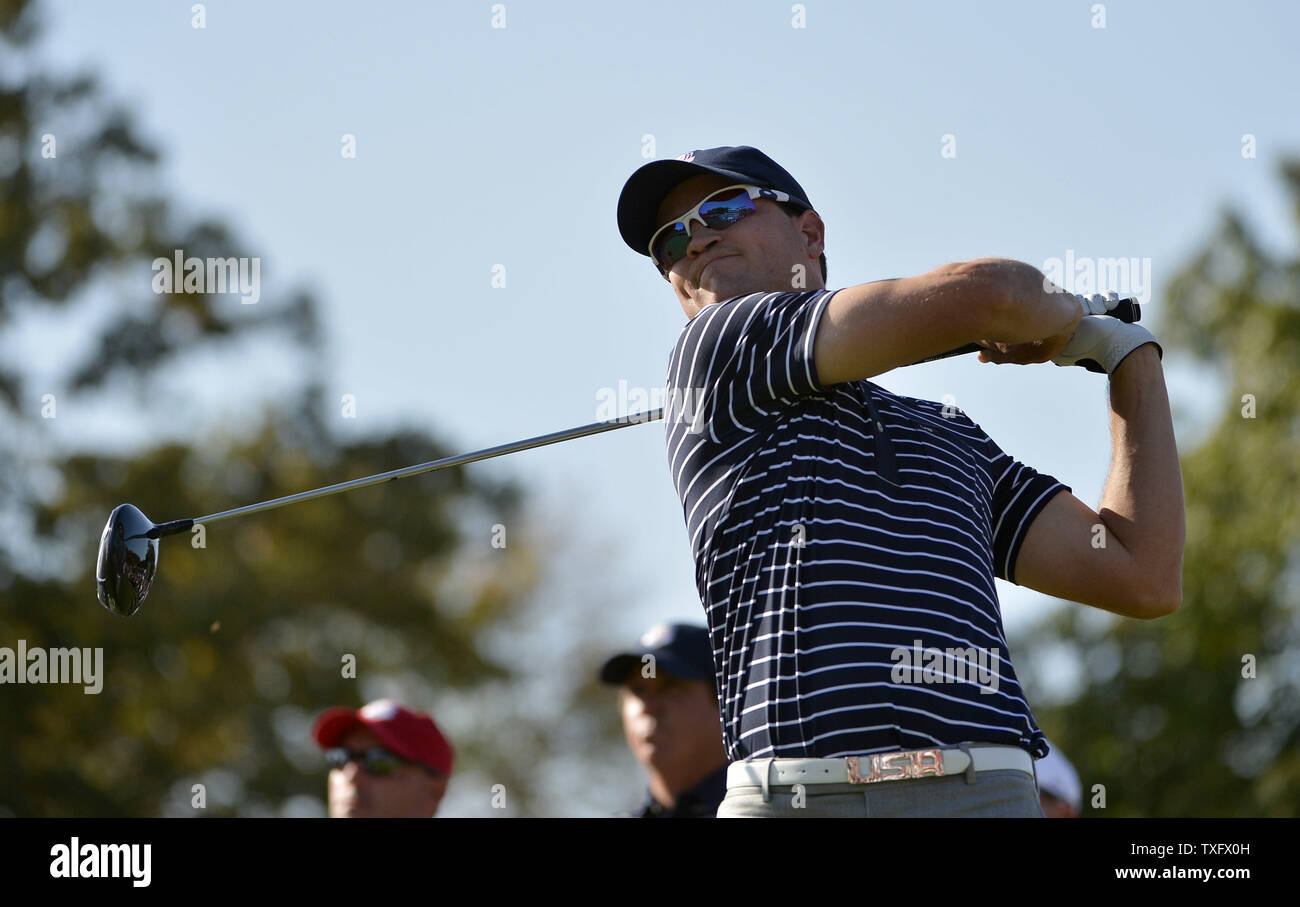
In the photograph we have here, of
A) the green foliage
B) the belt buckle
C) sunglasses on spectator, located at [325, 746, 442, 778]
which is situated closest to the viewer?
the belt buckle

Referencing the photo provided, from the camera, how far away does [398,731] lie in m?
6.32

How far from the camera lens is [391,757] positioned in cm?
637

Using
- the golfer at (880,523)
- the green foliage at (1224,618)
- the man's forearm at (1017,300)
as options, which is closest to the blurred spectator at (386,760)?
the golfer at (880,523)

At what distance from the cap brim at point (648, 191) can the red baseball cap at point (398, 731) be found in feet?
9.77

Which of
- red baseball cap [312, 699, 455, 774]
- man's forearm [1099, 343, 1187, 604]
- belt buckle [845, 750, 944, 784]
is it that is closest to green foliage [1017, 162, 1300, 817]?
red baseball cap [312, 699, 455, 774]

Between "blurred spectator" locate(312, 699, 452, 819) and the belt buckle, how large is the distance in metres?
3.56

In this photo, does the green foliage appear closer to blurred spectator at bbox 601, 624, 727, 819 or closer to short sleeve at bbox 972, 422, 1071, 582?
blurred spectator at bbox 601, 624, 727, 819

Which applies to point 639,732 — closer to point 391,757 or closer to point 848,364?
point 391,757

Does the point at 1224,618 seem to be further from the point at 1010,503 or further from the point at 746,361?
the point at 746,361

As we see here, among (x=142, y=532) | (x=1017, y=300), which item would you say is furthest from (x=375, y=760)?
(x=1017, y=300)

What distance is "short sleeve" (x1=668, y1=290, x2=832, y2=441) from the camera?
3311mm

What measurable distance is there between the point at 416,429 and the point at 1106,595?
64.0 feet

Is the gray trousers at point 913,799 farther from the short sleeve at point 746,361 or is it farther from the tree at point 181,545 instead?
the tree at point 181,545

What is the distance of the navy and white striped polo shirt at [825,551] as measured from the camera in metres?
3.09
